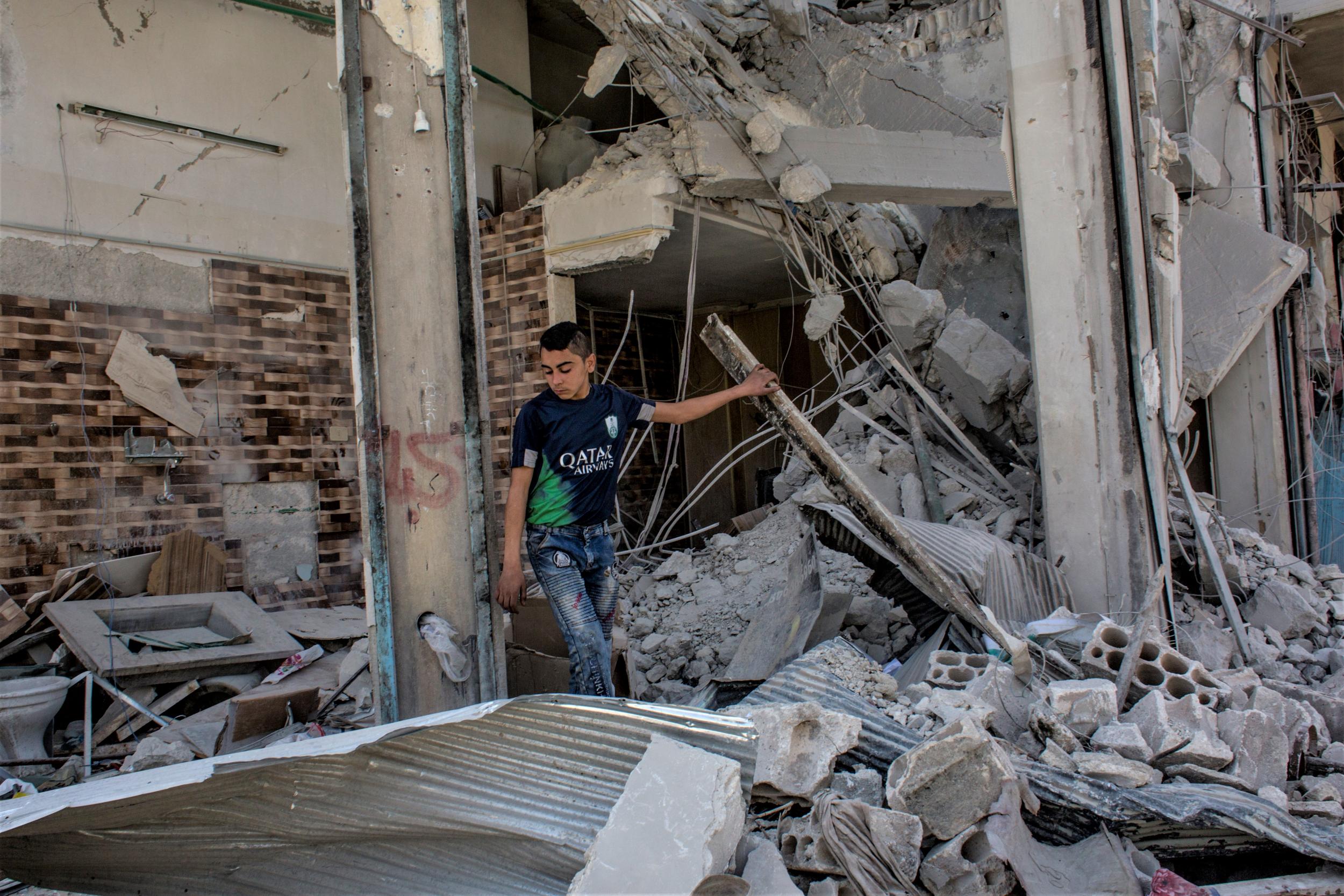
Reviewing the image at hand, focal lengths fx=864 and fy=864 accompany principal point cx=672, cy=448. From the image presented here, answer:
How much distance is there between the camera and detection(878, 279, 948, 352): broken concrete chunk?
6531 millimetres

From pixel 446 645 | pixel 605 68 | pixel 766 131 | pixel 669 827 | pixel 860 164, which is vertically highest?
pixel 605 68

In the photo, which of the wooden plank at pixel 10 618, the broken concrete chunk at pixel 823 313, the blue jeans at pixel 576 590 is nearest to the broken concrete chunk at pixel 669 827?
the blue jeans at pixel 576 590

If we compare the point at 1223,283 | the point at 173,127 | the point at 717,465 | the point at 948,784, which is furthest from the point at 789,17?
the point at 948,784

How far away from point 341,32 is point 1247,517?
732 centimetres

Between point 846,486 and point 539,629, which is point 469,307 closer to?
point 539,629

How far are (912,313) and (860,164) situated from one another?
3.85 ft

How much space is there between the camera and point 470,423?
3334mm

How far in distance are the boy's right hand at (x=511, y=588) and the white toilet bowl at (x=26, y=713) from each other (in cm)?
239

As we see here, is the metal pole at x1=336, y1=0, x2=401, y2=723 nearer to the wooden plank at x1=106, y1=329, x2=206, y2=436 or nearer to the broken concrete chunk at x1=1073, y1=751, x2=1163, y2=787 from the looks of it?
the broken concrete chunk at x1=1073, y1=751, x2=1163, y2=787

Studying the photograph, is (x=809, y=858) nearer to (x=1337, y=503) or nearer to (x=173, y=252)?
(x=173, y=252)

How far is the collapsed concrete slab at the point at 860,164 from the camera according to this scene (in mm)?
6148

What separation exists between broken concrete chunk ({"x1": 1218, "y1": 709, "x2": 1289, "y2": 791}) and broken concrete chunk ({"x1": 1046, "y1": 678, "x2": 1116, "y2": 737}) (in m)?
0.37

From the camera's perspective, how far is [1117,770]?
2.64 m

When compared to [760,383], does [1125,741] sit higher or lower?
lower
